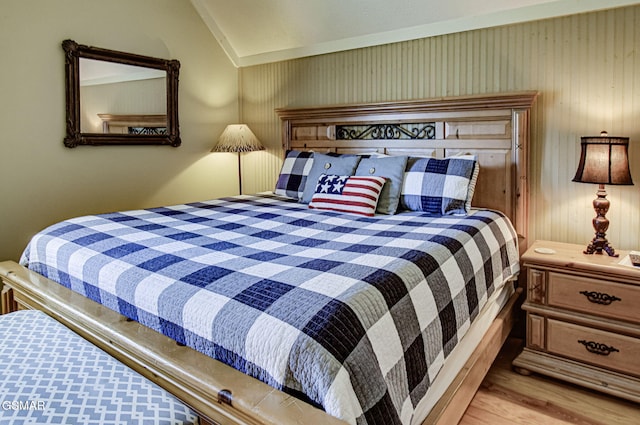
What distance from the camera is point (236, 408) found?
1022 millimetres

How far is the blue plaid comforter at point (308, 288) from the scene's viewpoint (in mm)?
1058

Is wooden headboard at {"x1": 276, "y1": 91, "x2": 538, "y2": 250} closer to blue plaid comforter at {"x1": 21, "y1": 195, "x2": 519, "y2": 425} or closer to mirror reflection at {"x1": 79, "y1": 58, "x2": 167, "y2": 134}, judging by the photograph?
blue plaid comforter at {"x1": 21, "y1": 195, "x2": 519, "y2": 425}

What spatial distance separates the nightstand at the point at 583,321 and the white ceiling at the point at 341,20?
4.54 ft

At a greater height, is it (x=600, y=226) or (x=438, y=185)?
(x=438, y=185)

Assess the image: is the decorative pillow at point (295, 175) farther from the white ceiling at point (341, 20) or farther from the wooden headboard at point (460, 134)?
the white ceiling at point (341, 20)

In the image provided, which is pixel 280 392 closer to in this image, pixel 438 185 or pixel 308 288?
pixel 308 288

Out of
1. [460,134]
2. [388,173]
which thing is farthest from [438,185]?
Result: [460,134]

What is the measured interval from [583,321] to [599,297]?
0.46 ft

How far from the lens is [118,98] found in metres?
3.12

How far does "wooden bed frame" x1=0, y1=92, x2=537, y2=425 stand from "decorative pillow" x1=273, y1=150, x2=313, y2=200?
0.30 metres

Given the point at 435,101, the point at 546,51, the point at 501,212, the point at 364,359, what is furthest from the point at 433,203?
the point at 364,359

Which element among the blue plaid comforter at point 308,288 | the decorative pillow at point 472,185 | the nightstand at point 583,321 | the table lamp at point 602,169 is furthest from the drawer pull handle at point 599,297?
the decorative pillow at point 472,185

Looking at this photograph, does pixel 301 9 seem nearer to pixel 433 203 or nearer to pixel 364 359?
pixel 433 203

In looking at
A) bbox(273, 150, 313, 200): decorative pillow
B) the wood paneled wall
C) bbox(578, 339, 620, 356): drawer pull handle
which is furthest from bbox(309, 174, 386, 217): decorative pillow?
bbox(578, 339, 620, 356): drawer pull handle
